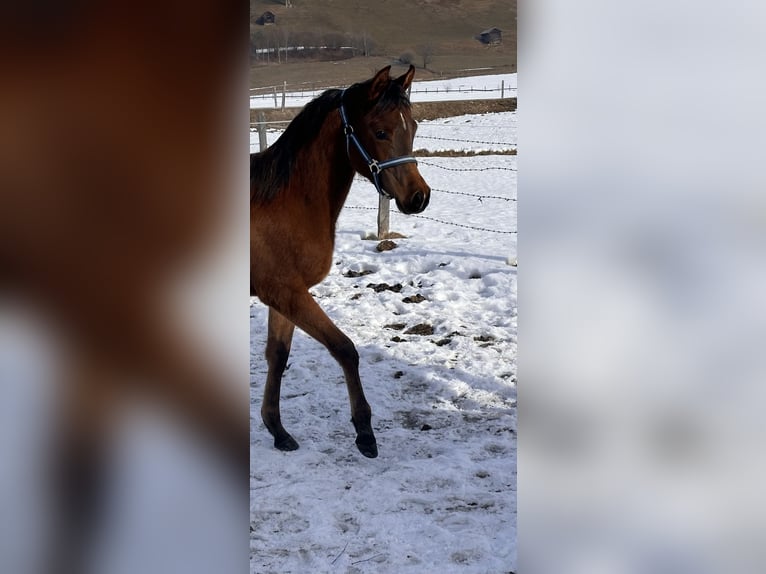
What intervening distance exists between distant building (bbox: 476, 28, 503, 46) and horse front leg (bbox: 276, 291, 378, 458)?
5384 mm

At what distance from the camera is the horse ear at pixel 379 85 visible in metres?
3.04

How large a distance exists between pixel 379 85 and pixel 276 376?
1240 millimetres

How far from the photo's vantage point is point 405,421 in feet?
11.3

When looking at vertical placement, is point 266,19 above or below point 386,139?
above

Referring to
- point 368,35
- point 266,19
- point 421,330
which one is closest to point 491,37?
point 368,35

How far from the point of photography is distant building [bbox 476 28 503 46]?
25.2 ft

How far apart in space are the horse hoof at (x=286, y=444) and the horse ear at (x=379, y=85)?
138 cm
